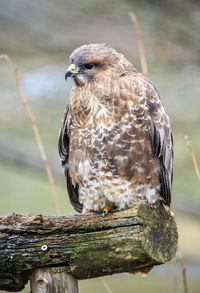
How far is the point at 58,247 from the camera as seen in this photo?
2719 mm

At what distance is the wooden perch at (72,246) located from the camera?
8.84ft

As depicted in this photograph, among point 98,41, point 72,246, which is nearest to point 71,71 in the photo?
point 98,41

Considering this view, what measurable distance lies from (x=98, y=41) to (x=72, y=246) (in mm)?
1870

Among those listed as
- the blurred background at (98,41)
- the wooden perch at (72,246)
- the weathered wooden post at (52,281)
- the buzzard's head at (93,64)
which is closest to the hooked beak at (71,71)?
the buzzard's head at (93,64)

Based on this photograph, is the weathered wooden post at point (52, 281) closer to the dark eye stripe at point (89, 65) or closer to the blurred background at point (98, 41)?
the dark eye stripe at point (89, 65)

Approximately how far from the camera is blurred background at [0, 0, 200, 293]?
11.9 feet

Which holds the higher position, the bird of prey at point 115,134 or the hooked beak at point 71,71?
the hooked beak at point 71,71

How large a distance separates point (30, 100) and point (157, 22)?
8.66 feet

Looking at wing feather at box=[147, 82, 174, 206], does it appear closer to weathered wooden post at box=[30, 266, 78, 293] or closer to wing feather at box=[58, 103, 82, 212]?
wing feather at box=[58, 103, 82, 212]

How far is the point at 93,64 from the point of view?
356 cm

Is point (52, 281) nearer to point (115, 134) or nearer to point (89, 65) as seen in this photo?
point (115, 134)

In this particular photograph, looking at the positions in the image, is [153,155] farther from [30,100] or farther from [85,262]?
[30,100]

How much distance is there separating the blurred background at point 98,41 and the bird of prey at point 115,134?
32 cm

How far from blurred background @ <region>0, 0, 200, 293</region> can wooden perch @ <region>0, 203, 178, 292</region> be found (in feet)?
4.48
